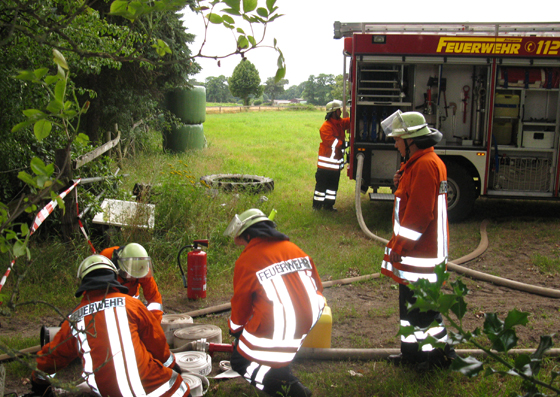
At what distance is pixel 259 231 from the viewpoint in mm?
3068

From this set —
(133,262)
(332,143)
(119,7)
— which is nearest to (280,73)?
(119,7)

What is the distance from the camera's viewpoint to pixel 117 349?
2721 mm

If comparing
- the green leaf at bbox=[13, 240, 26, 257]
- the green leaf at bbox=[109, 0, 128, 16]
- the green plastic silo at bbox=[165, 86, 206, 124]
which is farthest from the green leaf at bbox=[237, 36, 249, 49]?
the green plastic silo at bbox=[165, 86, 206, 124]

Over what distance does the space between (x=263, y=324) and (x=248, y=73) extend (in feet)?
217

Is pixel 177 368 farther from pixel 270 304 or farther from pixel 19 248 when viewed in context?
pixel 19 248

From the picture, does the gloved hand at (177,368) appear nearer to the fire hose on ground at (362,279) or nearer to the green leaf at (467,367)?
the fire hose on ground at (362,279)

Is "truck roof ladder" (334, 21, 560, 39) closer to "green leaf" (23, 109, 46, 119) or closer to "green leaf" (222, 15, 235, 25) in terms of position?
"green leaf" (222, 15, 235, 25)

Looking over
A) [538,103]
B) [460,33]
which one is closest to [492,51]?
[460,33]

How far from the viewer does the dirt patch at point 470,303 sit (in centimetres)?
429

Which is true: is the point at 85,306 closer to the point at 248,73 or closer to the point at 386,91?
the point at 386,91

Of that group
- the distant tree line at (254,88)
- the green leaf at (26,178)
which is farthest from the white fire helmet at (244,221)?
the distant tree line at (254,88)

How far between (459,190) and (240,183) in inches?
140

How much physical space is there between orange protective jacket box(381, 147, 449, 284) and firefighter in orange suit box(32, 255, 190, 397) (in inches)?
69.2

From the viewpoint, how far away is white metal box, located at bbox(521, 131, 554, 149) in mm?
7559
